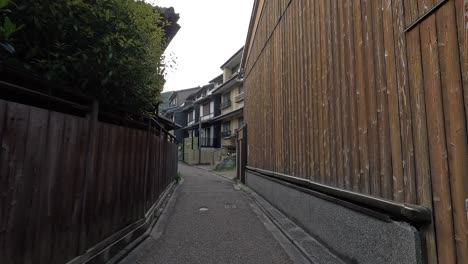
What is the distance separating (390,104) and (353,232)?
1824 millimetres

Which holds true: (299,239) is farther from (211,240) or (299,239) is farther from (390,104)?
(390,104)

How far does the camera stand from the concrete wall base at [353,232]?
109 inches

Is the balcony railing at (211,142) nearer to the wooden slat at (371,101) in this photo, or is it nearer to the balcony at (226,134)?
the balcony at (226,134)

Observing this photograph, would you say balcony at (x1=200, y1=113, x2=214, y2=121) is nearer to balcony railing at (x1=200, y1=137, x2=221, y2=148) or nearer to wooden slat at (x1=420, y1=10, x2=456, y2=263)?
balcony railing at (x1=200, y1=137, x2=221, y2=148)

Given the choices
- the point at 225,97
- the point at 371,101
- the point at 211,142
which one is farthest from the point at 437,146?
the point at 211,142

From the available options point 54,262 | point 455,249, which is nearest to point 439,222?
point 455,249

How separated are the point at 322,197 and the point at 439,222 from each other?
253 cm

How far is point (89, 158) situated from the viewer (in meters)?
3.83

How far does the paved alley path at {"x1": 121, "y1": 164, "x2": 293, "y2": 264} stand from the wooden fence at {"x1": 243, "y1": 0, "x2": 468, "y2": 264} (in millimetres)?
1643

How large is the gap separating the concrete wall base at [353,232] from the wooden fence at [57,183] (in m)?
3.47

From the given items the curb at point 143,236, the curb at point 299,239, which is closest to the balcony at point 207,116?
the curb at point 143,236

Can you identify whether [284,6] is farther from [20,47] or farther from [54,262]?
[54,262]

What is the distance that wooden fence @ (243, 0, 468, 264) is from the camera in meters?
2.26

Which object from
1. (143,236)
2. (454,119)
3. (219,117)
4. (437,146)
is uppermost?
(219,117)
